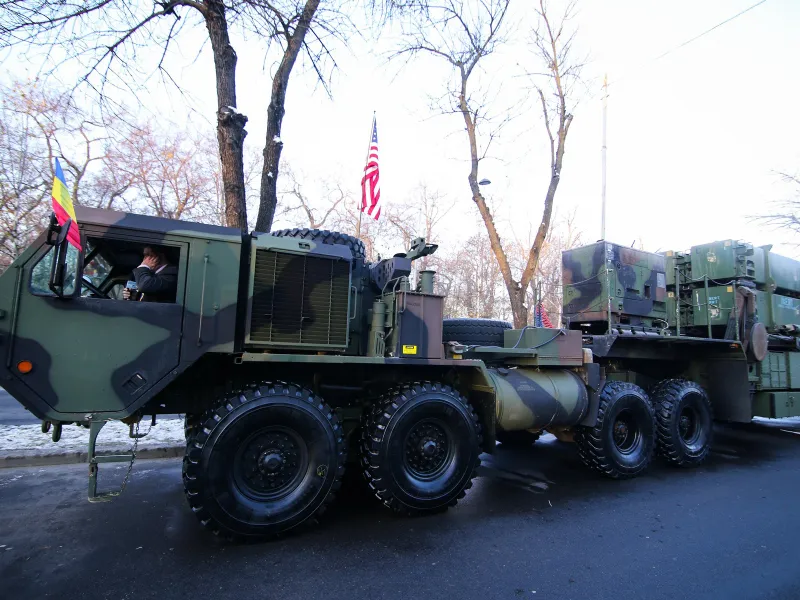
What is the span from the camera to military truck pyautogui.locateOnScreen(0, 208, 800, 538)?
3.89 meters

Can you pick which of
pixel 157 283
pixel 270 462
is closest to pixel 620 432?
pixel 270 462

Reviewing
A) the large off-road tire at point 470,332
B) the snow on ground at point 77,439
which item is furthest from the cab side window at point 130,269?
the large off-road tire at point 470,332

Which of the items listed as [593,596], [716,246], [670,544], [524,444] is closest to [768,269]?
[716,246]

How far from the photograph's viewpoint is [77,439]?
Result: 7082mm

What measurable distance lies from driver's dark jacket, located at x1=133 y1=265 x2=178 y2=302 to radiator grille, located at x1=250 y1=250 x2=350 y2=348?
0.73 m

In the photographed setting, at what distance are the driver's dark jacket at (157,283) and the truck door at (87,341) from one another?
11 centimetres

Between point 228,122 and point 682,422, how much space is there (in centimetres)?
900

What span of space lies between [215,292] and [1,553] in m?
2.65

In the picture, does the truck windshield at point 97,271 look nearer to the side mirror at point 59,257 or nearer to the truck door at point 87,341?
the truck door at point 87,341

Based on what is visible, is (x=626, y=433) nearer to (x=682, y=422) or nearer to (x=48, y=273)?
(x=682, y=422)

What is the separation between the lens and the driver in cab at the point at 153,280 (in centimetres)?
415

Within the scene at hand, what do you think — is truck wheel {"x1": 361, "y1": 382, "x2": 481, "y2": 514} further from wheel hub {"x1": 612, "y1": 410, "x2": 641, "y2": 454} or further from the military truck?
wheel hub {"x1": 612, "y1": 410, "x2": 641, "y2": 454}

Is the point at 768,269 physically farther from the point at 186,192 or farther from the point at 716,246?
the point at 186,192

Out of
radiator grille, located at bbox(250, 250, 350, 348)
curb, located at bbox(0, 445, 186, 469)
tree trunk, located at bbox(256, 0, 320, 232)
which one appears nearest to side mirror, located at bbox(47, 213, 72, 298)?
radiator grille, located at bbox(250, 250, 350, 348)
